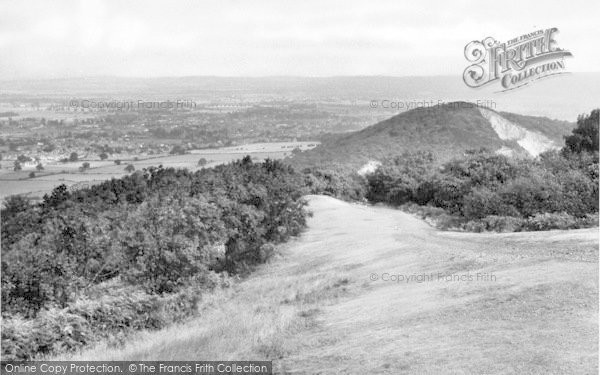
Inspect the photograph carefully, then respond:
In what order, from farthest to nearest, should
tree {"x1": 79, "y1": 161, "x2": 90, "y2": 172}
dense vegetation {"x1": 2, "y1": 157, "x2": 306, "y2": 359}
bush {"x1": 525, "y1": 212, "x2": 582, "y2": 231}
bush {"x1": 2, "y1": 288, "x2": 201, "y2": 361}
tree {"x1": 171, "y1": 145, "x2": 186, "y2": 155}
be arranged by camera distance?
1. tree {"x1": 171, "y1": 145, "x2": 186, "y2": 155}
2. tree {"x1": 79, "y1": 161, "x2": 90, "y2": 172}
3. bush {"x1": 525, "y1": 212, "x2": 582, "y2": 231}
4. dense vegetation {"x1": 2, "y1": 157, "x2": 306, "y2": 359}
5. bush {"x1": 2, "y1": 288, "x2": 201, "y2": 361}

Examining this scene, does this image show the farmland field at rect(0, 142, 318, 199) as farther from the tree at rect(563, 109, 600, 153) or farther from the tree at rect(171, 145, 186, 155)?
the tree at rect(563, 109, 600, 153)

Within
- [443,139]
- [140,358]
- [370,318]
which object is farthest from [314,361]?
[443,139]

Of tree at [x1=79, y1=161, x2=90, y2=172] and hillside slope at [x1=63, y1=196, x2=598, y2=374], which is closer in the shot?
hillside slope at [x1=63, y1=196, x2=598, y2=374]

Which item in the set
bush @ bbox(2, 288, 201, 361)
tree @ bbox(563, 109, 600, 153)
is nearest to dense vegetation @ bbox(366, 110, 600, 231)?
tree @ bbox(563, 109, 600, 153)

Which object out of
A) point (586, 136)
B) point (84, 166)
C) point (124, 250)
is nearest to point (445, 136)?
point (586, 136)

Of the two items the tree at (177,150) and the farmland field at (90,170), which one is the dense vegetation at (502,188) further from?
the tree at (177,150)

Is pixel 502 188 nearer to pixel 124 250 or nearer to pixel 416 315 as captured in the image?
pixel 124 250
